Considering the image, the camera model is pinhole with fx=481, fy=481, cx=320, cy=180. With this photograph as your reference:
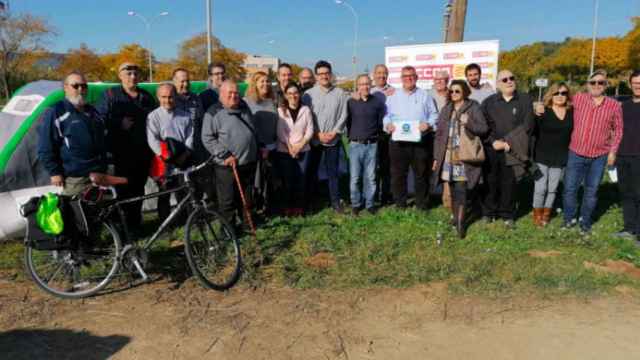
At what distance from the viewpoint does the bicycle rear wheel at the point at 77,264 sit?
14.1ft

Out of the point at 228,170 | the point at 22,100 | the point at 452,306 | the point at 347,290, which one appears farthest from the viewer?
the point at 22,100

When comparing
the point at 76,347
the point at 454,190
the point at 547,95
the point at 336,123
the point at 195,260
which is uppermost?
the point at 547,95

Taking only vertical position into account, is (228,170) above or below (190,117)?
below

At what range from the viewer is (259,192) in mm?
6688

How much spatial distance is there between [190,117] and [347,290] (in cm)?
273

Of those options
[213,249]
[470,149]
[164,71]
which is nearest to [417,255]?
[470,149]

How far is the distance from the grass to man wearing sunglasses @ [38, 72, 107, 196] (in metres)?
1.21

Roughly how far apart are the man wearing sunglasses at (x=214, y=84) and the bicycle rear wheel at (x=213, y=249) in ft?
7.18

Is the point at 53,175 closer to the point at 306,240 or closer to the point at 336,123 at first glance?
the point at 306,240

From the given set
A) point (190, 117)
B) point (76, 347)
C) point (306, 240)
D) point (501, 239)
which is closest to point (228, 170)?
point (190, 117)

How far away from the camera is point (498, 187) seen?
648 centimetres

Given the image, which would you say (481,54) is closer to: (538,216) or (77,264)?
(538,216)

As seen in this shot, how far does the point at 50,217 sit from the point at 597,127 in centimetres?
596

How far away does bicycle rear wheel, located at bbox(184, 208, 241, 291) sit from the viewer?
14.3 feet
